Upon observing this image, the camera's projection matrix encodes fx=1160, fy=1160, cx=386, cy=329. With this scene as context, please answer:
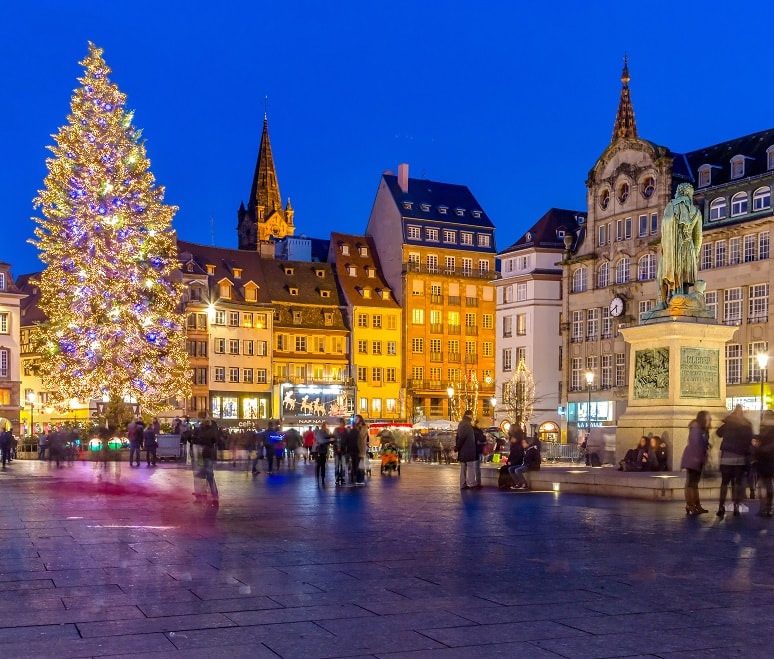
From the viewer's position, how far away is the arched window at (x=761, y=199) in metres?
61.3

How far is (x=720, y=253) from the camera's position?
64.9 m

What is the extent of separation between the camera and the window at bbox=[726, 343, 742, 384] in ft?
204

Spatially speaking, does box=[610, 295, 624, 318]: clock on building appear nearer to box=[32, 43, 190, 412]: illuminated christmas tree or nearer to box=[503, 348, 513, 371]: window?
box=[503, 348, 513, 371]: window

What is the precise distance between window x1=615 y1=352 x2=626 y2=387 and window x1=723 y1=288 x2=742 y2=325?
779 cm

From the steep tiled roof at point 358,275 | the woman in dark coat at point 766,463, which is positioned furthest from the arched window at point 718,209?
the woman in dark coat at point 766,463

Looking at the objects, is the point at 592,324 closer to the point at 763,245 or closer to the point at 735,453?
the point at 763,245

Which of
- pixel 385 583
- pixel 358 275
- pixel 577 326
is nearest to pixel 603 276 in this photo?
pixel 577 326

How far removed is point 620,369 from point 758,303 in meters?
10.8

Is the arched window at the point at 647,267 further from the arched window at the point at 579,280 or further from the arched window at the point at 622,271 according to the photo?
the arched window at the point at 579,280

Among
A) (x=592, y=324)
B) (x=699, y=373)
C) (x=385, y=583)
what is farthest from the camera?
(x=592, y=324)

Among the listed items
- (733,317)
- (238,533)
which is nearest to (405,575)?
(238,533)

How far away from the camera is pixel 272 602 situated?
8.73 meters

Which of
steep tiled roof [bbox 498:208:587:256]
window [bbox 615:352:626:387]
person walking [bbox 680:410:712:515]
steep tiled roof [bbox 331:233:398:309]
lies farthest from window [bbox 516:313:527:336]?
person walking [bbox 680:410:712:515]

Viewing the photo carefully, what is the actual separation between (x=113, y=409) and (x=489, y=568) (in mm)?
Result: 39030
